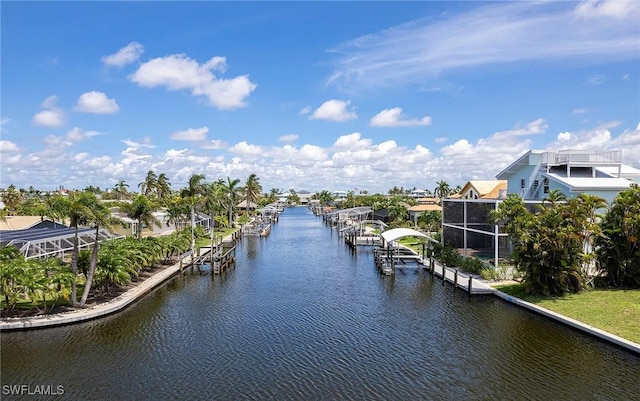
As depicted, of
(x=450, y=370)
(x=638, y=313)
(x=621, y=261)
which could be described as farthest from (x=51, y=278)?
(x=621, y=261)

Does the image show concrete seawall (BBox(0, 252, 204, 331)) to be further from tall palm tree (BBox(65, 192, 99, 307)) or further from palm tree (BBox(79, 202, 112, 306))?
tall palm tree (BBox(65, 192, 99, 307))

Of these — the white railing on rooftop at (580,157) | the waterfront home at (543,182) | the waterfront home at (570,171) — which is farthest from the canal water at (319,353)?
the white railing on rooftop at (580,157)

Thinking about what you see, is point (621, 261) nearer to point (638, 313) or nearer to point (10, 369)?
point (638, 313)

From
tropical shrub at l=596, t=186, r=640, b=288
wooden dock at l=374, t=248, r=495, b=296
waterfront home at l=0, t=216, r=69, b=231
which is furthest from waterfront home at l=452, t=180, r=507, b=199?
waterfront home at l=0, t=216, r=69, b=231

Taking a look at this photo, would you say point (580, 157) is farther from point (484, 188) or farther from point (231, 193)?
point (231, 193)

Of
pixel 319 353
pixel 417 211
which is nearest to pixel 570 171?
pixel 319 353
